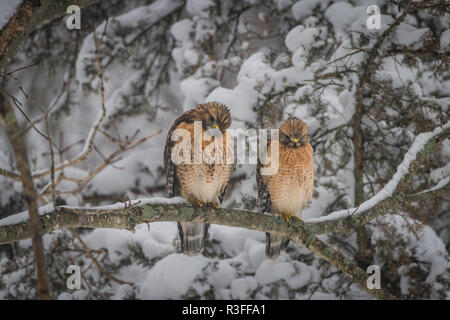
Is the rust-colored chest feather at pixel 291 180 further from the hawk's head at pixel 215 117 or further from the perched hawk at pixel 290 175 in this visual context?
the hawk's head at pixel 215 117

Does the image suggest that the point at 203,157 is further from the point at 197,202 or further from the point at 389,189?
the point at 389,189

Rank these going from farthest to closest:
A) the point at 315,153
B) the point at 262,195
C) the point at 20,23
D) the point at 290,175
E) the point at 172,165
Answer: the point at 315,153
the point at 262,195
the point at 290,175
the point at 172,165
the point at 20,23

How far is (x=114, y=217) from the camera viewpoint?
9.26ft

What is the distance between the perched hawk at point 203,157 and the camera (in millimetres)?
3752

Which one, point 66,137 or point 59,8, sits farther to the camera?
point 66,137

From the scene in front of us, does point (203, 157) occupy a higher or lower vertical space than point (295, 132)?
lower

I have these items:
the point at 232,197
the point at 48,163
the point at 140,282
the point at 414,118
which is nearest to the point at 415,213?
the point at 414,118

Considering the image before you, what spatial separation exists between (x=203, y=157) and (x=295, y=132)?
40.7 inches

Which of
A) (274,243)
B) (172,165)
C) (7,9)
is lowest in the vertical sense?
(274,243)

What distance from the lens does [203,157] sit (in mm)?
3832

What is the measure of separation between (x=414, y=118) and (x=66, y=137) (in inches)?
270

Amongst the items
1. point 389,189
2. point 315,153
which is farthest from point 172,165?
point 315,153

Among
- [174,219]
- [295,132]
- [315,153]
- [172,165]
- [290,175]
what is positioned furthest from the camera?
[315,153]
